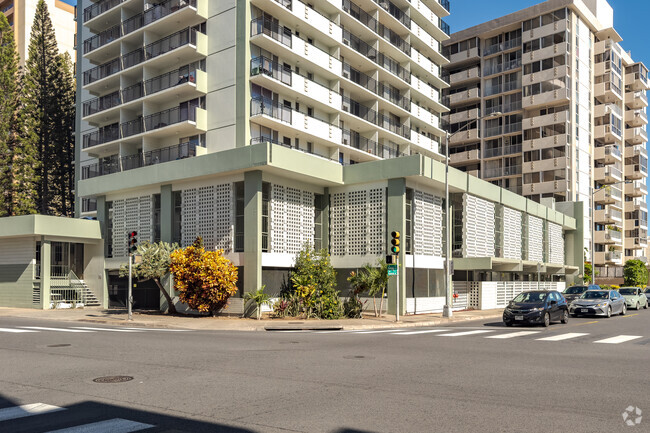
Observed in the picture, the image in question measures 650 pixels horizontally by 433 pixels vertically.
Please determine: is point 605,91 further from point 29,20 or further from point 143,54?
point 29,20

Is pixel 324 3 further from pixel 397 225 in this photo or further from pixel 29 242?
pixel 29 242

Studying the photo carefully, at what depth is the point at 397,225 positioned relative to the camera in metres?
30.7

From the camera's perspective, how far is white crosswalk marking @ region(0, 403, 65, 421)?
7.68m

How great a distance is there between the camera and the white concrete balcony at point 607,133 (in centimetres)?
7569

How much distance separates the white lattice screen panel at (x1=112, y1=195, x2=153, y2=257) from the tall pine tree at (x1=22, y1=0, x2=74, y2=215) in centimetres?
2482

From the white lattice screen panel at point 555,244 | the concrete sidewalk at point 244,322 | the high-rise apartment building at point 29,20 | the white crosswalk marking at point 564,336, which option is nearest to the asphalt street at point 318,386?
the white crosswalk marking at point 564,336

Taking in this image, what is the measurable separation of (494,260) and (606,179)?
49801 mm

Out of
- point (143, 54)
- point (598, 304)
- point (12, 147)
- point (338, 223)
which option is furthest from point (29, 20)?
point (598, 304)

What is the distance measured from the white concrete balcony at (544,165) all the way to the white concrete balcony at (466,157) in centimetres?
659

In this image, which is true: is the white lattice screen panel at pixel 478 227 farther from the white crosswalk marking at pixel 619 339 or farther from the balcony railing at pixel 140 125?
the balcony railing at pixel 140 125

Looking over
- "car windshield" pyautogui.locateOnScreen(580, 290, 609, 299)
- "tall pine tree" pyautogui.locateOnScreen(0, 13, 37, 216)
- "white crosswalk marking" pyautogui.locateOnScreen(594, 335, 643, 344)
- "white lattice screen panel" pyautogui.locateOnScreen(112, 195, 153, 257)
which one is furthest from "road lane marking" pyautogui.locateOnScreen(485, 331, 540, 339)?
"tall pine tree" pyautogui.locateOnScreen(0, 13, 37, 216)

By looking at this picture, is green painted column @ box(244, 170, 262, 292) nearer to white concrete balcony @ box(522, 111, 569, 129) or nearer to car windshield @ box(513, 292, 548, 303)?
car windshield @ box(513, 292, 548, 303)

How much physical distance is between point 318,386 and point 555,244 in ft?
165

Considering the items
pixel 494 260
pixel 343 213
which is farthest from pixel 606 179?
pixel 343 213
